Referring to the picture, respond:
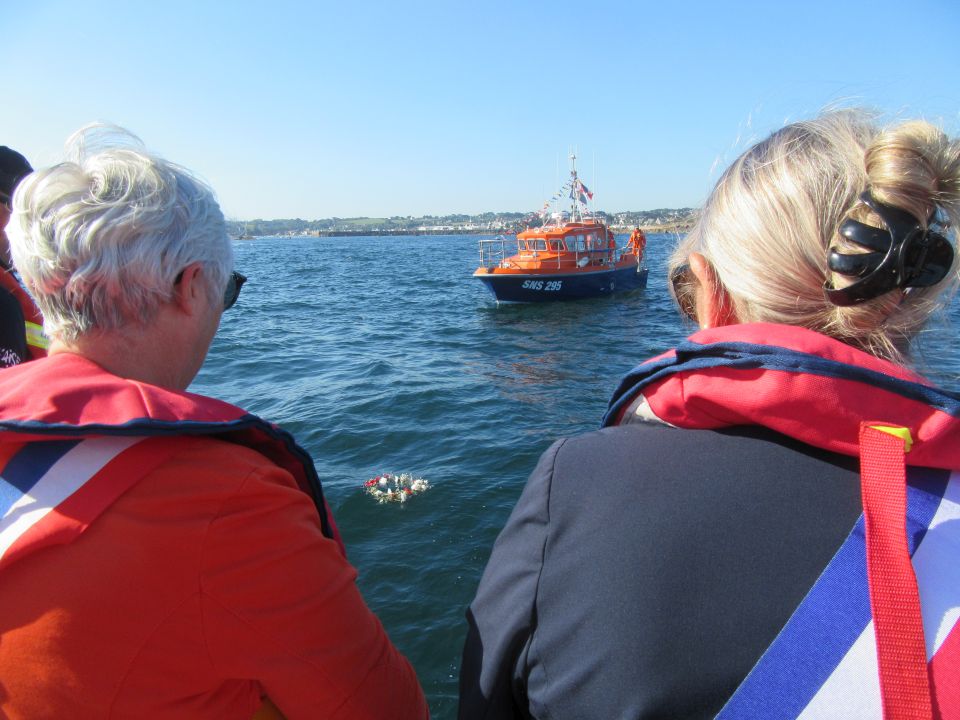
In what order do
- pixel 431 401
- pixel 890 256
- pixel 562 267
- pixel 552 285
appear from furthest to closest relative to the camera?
pixel 562 267, pixel 552 285, pixel 431 401, pixel 890 256

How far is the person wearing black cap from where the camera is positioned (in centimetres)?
237

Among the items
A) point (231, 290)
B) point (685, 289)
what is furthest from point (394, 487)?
point (685, 289)

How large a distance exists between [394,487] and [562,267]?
16.2 metres

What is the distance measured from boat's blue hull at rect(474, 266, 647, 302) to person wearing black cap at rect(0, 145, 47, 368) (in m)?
16.5

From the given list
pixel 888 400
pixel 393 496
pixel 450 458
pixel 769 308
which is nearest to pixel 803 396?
pixel 888 400

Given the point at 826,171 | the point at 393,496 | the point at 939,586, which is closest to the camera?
the point at 939,586

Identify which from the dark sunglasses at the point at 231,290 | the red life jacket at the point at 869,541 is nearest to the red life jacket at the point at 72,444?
the dark sunglasses at the point at 231,290

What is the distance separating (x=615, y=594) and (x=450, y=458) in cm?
553

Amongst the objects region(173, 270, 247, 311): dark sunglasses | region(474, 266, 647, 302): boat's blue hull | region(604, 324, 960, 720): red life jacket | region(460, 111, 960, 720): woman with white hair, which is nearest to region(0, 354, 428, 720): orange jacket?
region(460, 111, 960, 720): woman with white hair

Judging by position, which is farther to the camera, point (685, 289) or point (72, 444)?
point (685, 289)

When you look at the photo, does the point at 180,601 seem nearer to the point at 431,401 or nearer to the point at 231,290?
the point at 231,290

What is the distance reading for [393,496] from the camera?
5.40 meters

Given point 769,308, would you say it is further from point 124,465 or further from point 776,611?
point 124,465

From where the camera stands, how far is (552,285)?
19969 mm
